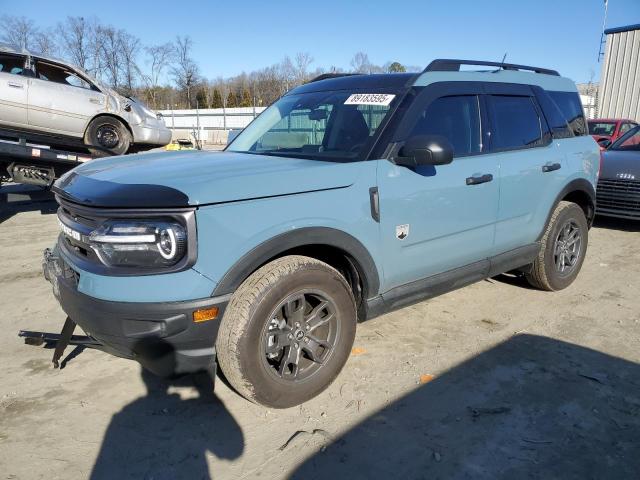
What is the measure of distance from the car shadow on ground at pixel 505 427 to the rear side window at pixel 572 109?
2423 millimetres

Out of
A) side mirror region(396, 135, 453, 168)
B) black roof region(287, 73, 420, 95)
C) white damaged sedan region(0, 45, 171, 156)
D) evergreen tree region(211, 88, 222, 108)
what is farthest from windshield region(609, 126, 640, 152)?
evergreen tree region(211, 88, 222, 108)

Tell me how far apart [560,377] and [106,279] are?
2865 mm

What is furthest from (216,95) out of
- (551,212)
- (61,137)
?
(551,212)

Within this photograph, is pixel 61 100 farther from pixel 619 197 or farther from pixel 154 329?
pixel 619 197

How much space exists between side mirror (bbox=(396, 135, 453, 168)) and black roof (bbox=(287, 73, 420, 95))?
60cm

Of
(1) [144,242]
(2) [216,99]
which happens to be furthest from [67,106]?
(2) [216,99]

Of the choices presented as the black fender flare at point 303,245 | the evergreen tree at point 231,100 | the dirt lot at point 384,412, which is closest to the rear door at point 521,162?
the dirt lot at point 384,412

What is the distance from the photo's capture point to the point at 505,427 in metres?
2.71

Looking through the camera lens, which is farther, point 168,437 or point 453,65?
point 453,65

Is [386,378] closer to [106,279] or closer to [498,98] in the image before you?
[106,279]

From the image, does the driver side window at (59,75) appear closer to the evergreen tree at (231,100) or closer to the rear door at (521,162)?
the rear door at (521,162)

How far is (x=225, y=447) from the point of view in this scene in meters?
2.56

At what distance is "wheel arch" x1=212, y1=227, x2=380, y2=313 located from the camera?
8.25 feet

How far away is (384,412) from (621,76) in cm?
2101
